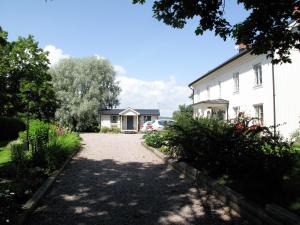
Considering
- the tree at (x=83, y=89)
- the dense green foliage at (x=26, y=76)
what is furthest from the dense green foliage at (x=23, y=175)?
the tree at (x=83, y=89)

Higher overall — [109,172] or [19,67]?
[19,67]

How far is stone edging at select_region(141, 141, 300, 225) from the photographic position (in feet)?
14.2

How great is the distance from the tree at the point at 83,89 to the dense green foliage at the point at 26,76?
7.95 meters

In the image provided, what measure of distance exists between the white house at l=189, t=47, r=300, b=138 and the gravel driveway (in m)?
4.59

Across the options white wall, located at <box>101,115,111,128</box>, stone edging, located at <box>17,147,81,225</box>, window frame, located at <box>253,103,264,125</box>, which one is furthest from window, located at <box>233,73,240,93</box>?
white wall, located at <box>101,115,111,128</box>

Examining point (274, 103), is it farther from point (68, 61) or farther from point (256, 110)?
point (68, 61)

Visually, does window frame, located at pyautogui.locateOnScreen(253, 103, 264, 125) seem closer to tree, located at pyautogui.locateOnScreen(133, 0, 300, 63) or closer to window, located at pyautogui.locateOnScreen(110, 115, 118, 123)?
tree, located at pyautogui.locateOnScreen(133, 0, 300, 63)

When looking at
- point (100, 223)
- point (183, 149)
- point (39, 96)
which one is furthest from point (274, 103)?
point (39, 96)

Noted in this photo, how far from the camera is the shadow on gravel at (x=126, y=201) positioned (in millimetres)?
5250

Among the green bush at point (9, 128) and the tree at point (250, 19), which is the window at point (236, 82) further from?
the green bush at point (9, 128)

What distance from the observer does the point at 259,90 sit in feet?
65.3

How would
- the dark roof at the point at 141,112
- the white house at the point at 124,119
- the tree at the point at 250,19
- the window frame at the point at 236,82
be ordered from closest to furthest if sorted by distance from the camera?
the tree at the point at 250,19 < the window frame at the point at 236,82 < the white house at the point at 124,119 < the dark roof at the point at 141,112

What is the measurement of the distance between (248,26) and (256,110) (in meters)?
14.6

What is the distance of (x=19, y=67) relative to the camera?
121 ft
